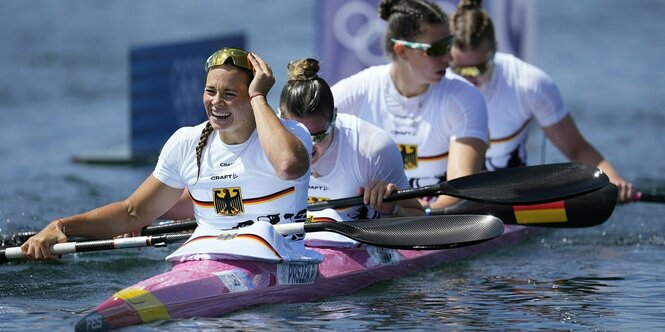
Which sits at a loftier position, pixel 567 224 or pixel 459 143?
pixel 459 143

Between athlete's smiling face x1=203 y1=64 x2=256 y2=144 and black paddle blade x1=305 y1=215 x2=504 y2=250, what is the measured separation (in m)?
0.74

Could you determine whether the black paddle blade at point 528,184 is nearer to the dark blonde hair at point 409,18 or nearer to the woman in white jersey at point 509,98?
the dark blonde hair at point 409,18

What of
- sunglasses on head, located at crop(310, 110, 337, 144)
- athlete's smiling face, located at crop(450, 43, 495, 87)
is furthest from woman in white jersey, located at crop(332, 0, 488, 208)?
sunglasses on head, located at crop(310, 110, 337, 144)

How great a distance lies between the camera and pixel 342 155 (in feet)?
23.3

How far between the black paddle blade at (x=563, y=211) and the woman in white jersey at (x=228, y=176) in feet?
7.24

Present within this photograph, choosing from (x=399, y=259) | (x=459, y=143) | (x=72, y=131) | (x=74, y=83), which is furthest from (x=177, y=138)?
(x=74, y=83)

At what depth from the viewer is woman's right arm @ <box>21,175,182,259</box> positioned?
20.7ft

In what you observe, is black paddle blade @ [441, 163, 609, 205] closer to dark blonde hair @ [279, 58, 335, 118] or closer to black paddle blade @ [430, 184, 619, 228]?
black paddle blade @ [430, 184, 619, 228]

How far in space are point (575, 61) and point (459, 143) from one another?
14.5 m

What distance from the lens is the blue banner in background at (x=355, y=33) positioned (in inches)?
480

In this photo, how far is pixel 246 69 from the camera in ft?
20.1

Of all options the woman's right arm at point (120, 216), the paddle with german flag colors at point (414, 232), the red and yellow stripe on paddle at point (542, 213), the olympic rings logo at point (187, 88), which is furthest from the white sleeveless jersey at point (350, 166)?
the olympic rings logo at point (187, 88)

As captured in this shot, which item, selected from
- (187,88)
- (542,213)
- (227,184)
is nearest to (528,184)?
(542,213)

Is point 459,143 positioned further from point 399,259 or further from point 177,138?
point 177,138
